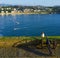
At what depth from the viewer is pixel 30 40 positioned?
8.91 meters

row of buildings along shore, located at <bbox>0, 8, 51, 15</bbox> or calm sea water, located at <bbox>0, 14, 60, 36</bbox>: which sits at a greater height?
calm sea water, located at <bbox>0, 14, 60, 36</bbox>

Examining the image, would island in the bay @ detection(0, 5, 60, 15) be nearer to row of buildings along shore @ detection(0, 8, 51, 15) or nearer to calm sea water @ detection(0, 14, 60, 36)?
row of buildings along shore @ detection(0, 8, 51, 15)

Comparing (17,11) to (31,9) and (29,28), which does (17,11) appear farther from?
(29,28)

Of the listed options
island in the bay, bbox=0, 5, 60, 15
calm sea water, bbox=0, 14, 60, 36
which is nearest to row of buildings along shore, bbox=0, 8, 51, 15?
island in the bay, bbox=0, 5, 60, 15

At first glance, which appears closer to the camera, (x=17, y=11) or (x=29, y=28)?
(x=29, y=28)

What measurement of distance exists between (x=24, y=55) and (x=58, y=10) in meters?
191

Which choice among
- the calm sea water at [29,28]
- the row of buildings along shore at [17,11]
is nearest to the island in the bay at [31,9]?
the row of buildings along shore at [17,11]

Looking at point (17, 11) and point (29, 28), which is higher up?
point (29, 28)

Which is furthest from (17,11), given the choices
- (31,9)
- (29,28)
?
(29,28)

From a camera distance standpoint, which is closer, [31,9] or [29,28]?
[29,28]

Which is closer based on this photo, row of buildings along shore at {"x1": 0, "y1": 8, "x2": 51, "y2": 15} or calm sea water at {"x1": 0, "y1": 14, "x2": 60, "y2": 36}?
calm sea water at {"x1": 0, "y1": 14, "x2": 60, "y2": 36}

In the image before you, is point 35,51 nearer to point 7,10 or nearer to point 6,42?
point 6,42

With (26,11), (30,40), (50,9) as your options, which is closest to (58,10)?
(50,9)

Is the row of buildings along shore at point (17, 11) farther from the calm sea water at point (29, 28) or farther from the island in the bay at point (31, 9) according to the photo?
the calm sea water at point (29, 28)
